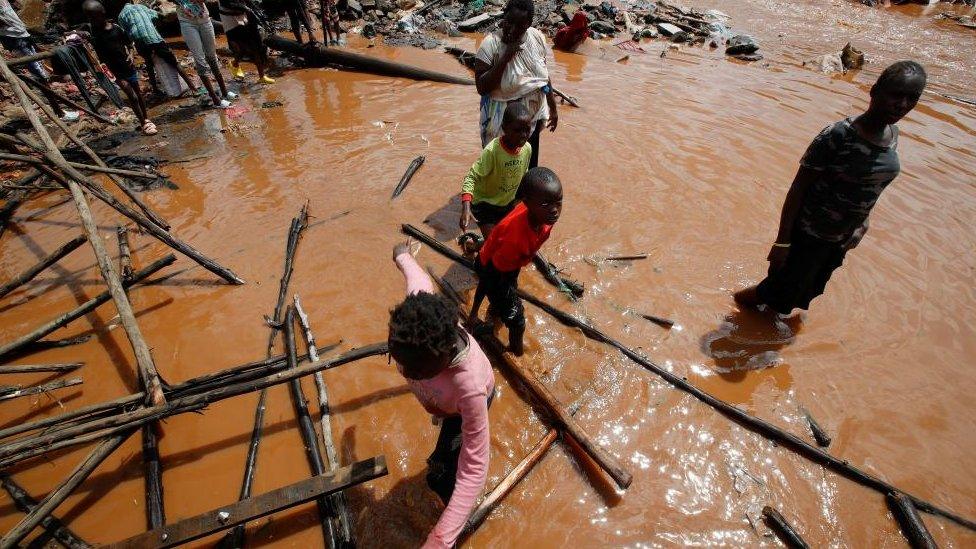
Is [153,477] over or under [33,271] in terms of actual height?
under

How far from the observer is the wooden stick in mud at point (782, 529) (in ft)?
8.16

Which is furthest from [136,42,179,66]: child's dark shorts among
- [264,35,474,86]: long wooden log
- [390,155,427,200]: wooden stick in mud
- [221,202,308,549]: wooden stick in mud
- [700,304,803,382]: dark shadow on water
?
[700,304,803,382]: dark shadow on water

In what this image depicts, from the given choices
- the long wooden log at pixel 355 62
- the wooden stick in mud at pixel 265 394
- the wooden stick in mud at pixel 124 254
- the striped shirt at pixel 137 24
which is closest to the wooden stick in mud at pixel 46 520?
the wooden stick in mud at pixel 265 394

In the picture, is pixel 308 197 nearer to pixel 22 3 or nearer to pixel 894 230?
pixel 894 230

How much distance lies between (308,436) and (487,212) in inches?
95.4

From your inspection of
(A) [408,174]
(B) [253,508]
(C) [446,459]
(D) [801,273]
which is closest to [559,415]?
(C) [446,459]

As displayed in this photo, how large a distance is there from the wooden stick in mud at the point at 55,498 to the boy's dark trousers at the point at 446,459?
176cm

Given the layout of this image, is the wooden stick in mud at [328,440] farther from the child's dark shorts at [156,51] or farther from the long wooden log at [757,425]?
the child's dark shorts at [156,51]

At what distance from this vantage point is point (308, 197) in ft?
18.0

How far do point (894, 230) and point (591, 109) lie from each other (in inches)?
194

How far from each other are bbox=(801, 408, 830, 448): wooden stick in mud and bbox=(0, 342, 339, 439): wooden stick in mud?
3698 mm

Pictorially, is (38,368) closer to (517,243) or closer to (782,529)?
(517,243)

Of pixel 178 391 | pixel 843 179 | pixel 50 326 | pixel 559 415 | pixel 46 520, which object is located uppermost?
pixel 843 179

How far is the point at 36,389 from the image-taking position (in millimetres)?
3039
